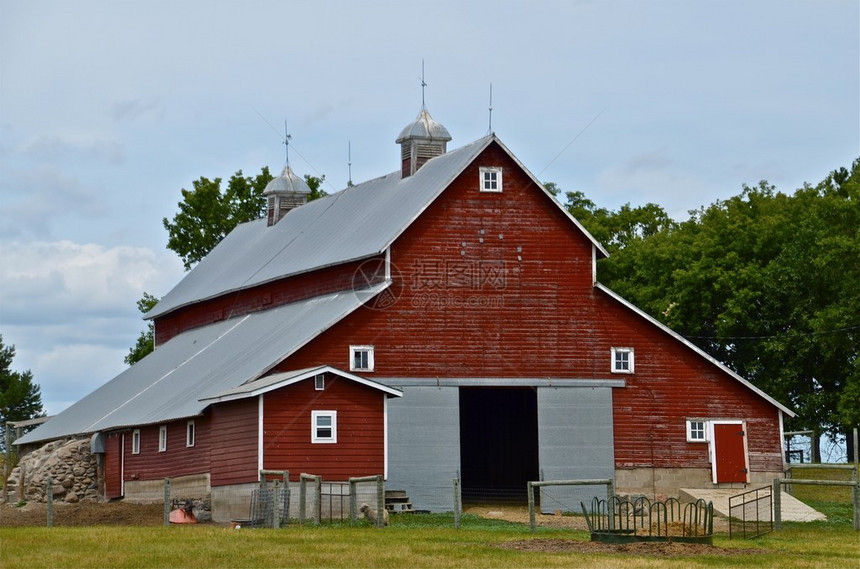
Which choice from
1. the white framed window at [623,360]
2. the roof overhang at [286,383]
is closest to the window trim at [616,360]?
the white framed window at [623,360]

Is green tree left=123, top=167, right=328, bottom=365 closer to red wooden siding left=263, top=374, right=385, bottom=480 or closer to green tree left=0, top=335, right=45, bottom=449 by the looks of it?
green tree left=0, top=335, right=45, bottom=449

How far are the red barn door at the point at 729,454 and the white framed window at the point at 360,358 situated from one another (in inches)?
410

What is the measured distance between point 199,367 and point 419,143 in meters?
10.2

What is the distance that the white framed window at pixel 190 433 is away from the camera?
4359 cm

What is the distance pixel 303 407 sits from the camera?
3922cm

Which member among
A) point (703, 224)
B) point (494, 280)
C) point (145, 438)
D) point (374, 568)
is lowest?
point (374, 568)

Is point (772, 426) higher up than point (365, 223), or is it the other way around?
point (365, 223)

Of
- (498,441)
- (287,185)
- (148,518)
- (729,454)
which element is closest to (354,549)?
(148,518)

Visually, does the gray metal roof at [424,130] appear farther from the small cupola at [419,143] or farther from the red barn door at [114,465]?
the red barn door at [114,465]

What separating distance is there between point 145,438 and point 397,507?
10.4 m

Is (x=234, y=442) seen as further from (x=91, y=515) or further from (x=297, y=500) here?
(x=91, y=515)

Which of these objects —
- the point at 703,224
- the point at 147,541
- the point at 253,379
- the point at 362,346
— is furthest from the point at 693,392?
the point at 703,224

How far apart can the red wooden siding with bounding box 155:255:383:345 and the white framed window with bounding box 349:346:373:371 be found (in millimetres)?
2874

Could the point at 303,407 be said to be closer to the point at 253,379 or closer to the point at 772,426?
the point at 253,379
